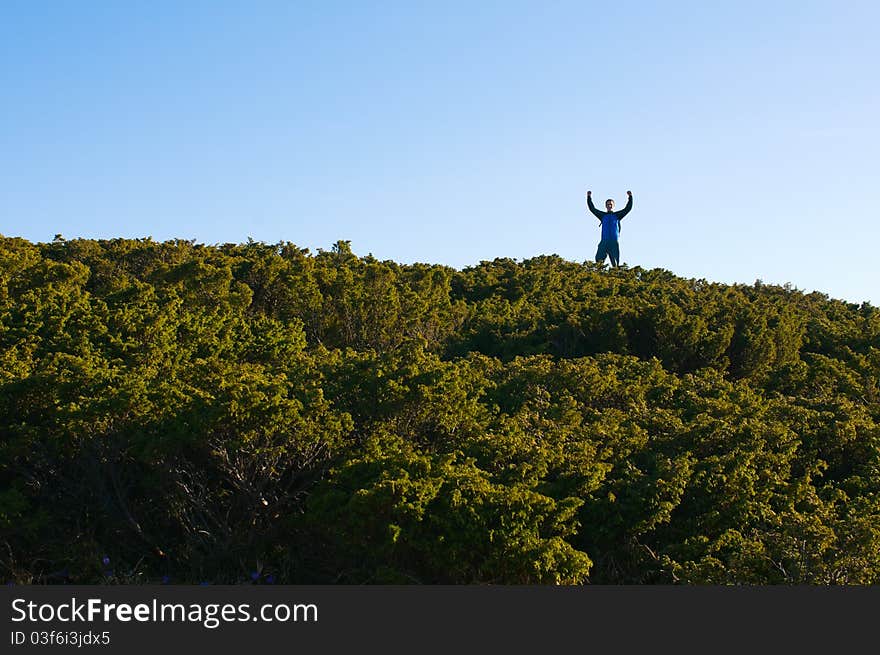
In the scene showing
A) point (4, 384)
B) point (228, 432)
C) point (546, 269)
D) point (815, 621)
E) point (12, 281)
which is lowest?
point (815, 621)

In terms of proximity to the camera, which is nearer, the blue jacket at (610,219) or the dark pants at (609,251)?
the blue jacket at (610,219)

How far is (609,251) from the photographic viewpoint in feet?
100

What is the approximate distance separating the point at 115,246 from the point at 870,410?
21306mm

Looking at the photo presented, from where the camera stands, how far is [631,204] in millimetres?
28641

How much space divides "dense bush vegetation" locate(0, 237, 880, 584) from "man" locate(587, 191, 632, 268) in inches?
487

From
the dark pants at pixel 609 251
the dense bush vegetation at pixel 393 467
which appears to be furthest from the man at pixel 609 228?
the dense bush vegetation at pixel 393 467

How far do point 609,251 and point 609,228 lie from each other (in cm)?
106

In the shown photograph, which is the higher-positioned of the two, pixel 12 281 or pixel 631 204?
pixel 631 204

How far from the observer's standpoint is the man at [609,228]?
28.9 metres

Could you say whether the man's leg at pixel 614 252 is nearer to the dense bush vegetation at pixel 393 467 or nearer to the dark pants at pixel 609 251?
the dark pants at pixel 609 251

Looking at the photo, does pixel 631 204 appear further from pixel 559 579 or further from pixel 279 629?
pixel 279 629

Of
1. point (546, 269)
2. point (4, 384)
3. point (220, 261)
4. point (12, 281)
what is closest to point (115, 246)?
point (220, 261)

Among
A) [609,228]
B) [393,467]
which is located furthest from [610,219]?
[393,467]

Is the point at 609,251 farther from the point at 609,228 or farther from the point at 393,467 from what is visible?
the point at 393,467
